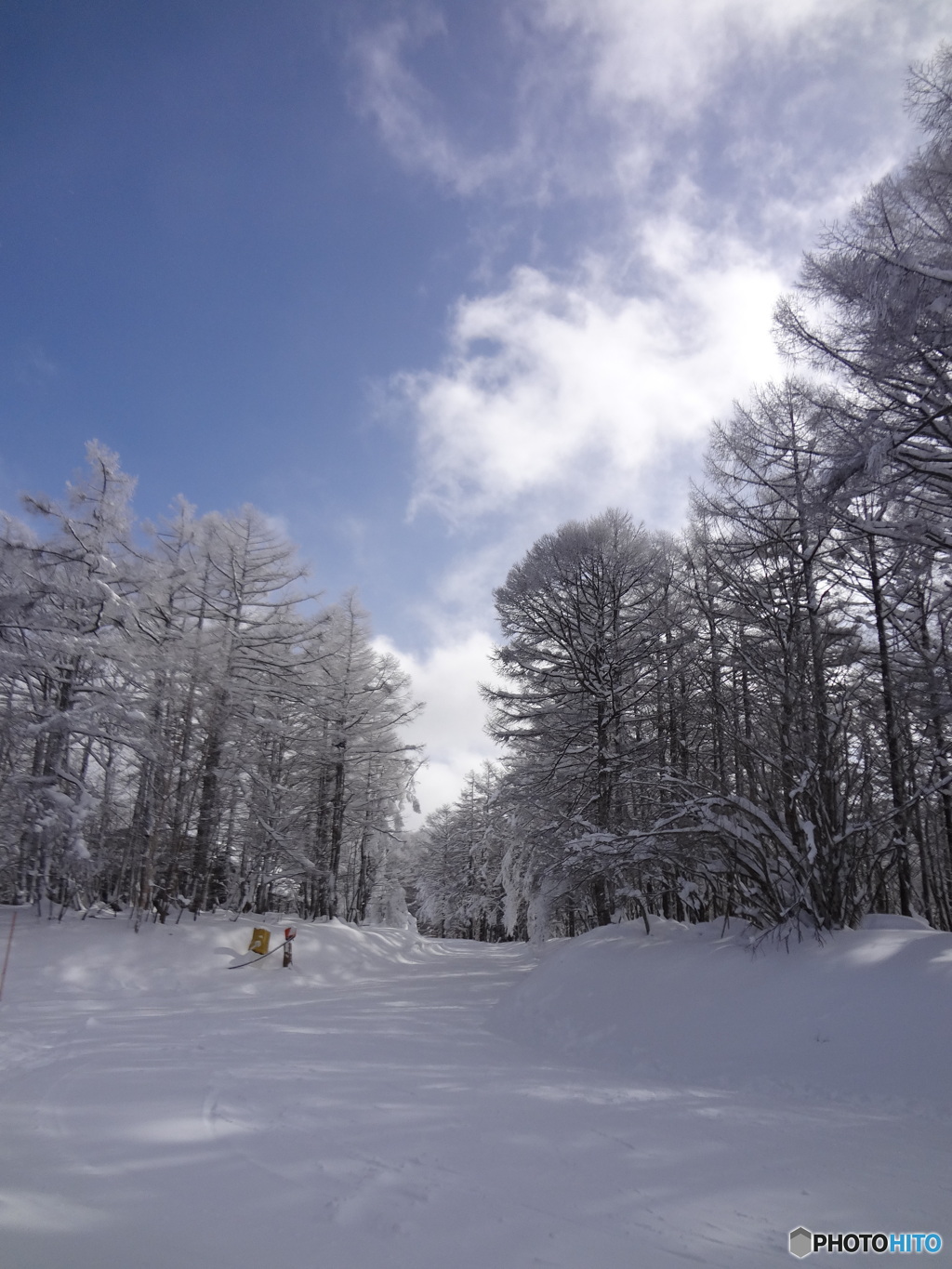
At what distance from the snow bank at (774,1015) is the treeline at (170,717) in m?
9.62

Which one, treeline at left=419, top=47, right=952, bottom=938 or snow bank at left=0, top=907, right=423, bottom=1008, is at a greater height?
treeline at left=419, top=47, right=952, bottom=938

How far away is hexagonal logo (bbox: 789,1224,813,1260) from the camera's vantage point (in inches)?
110

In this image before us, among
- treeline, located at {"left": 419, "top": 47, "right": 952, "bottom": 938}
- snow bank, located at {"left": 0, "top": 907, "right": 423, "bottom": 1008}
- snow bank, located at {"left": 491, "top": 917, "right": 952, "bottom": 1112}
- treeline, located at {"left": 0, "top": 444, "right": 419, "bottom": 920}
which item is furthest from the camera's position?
treeline, located at {"left": 0, "top": 444, "right": 419, "bottom": 920}

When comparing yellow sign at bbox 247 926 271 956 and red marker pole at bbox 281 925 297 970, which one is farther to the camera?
red marker pole at bbox 281 925 297 970

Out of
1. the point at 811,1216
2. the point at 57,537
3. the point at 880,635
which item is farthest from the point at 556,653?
the point at 811,1216

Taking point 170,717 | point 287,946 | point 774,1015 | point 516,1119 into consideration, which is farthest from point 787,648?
point 170,717

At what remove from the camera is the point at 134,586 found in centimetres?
1491

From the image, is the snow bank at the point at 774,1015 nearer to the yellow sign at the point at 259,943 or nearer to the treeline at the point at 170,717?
the yellow sign at the point at 259,943

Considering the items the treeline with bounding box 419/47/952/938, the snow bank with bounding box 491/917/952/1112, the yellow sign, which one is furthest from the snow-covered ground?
the yellow sign

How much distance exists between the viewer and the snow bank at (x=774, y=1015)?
538 cm

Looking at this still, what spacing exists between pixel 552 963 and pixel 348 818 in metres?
Answer: 12.7

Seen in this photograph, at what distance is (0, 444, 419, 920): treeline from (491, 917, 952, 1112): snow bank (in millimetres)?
9620

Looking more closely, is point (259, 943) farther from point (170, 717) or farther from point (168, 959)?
point (170, 717)

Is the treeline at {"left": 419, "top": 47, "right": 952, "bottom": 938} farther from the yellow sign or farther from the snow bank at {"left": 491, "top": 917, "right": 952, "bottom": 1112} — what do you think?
the yellow sign
